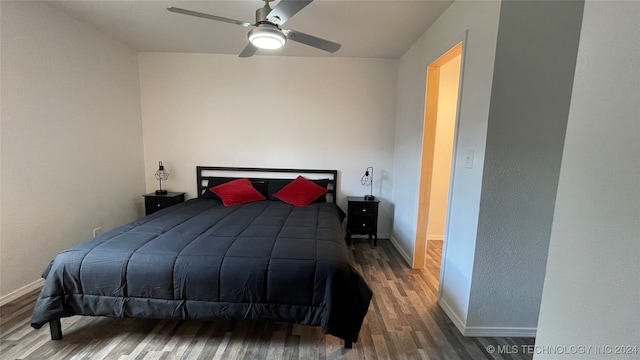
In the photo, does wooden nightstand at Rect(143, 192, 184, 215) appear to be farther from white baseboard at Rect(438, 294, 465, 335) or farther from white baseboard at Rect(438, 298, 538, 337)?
white baseboard at Rect(438, 298, 538, 337)

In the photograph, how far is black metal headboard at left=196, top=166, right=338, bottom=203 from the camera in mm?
3734

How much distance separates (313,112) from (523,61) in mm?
2482

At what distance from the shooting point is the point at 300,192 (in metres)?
3.43

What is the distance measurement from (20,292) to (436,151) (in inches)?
189

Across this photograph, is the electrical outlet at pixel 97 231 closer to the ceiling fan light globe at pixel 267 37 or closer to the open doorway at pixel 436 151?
the ceiling fan light globe at pixel 267 37

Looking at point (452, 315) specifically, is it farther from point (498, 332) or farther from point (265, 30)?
point (265, 30)

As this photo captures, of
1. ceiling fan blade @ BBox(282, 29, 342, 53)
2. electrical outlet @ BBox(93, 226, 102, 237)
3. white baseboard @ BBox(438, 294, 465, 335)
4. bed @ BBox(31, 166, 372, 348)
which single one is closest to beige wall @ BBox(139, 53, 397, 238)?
electrical outlet @ BBox(93, 226, 102, 237)

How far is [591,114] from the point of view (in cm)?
81

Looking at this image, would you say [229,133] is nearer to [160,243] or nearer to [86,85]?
[86,85]

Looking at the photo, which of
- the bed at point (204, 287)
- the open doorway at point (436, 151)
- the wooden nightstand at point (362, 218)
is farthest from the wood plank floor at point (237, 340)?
the wooden nightstand at point (362, 218)

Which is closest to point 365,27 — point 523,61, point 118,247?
point 523,61

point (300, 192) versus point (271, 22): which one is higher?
point (271, 22)

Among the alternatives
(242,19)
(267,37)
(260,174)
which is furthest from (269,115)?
(267,37)

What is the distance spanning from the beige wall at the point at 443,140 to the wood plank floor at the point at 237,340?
5.37 feet
